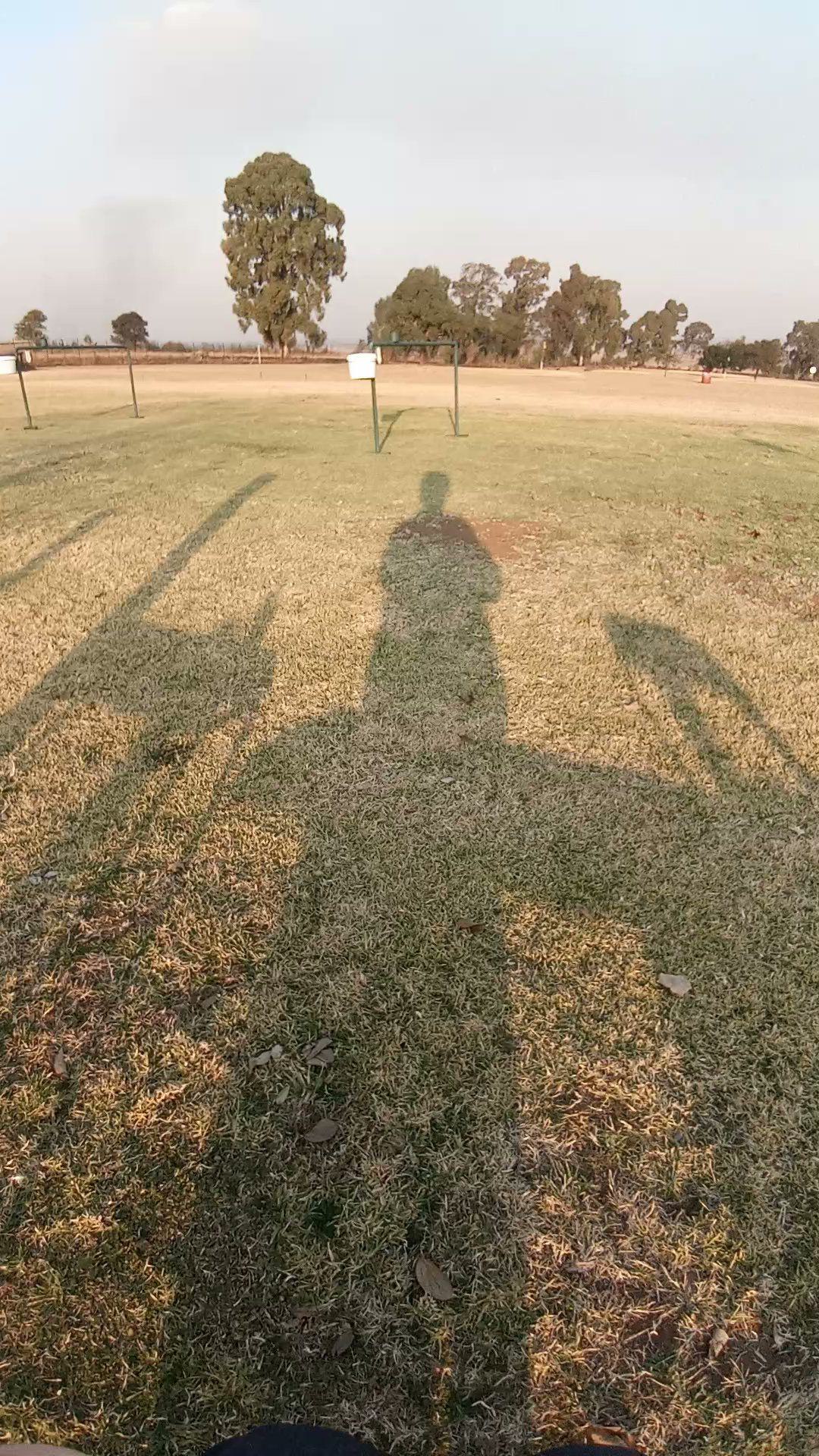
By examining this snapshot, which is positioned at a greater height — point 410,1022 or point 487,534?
point 487,534

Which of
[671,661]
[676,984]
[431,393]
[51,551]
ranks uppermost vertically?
[431,393]

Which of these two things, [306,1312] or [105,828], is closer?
[306,1312]

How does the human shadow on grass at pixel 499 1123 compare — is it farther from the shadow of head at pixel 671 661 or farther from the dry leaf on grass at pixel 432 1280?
the shadow of head at pixel 671 661

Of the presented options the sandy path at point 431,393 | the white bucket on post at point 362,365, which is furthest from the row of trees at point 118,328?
the white bucket on post at point 362,365

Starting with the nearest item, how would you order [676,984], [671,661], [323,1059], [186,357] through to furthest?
[323,1059] < [676,984] < [671,661] < [186,357]

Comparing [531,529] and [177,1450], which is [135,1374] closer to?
[177,1450]

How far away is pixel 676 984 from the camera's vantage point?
2.12 m

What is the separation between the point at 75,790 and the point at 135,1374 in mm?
2107

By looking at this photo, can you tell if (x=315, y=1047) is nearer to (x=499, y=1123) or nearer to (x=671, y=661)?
(x=499, y=1123)

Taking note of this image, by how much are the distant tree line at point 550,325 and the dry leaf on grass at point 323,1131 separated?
60.1m

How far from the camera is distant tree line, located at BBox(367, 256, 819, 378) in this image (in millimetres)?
58688

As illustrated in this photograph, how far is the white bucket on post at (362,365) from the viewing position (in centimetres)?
916

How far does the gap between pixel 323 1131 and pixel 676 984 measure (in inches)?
42.0

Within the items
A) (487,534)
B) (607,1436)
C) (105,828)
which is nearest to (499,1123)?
(607,1436)
